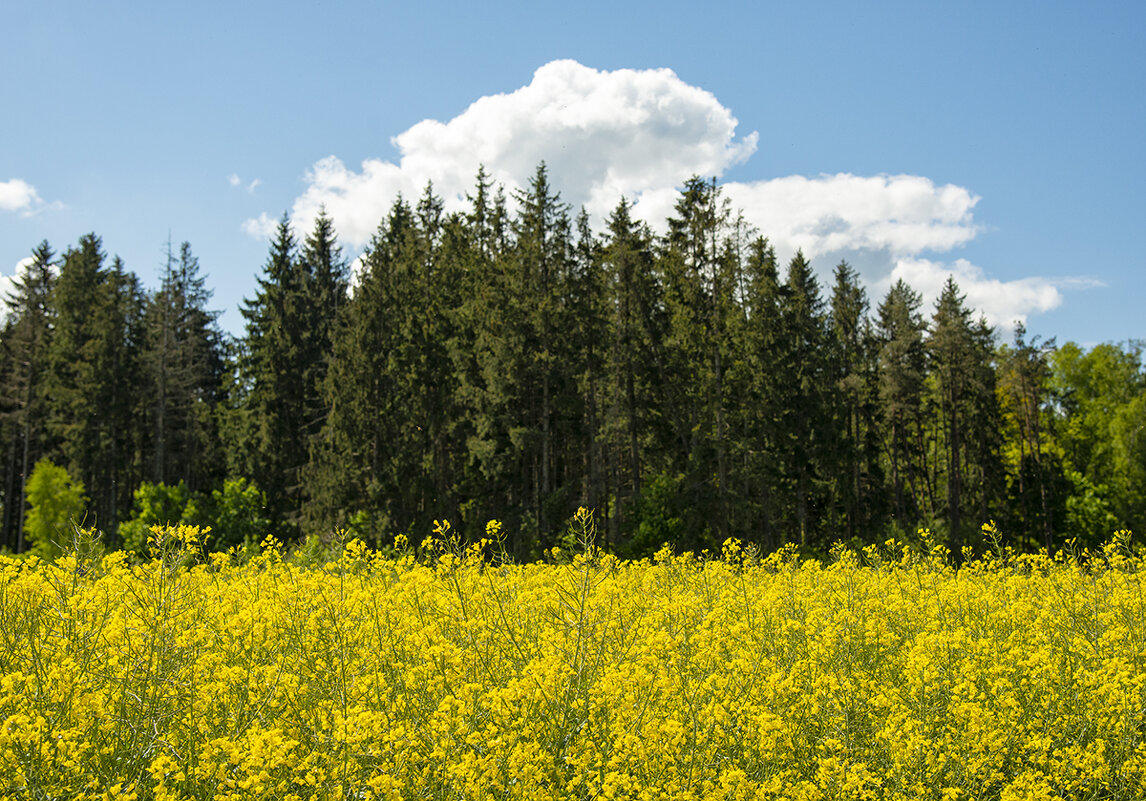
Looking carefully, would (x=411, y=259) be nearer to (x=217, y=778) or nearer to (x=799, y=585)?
(x=799, y=585)

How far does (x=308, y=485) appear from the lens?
24.5 meters

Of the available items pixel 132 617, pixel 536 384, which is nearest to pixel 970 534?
pixel 536 384

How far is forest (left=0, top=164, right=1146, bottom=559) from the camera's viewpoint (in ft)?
78.2

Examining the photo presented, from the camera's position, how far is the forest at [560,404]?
78.2 ft

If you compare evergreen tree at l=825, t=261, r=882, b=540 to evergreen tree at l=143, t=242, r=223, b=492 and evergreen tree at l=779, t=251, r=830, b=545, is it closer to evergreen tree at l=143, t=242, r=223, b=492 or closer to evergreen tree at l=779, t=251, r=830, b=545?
evergreen tree at l=779, t=251, r=830, b=545

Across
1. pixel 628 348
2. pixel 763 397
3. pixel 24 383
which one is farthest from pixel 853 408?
pixel 24 383

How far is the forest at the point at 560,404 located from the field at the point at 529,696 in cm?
1745

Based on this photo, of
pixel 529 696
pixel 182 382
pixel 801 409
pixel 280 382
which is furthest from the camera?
pixel 182 382

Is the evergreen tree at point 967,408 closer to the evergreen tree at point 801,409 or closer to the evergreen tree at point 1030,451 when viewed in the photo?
the evergreen tree at point 1030,451

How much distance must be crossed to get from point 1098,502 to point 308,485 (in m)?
31.4

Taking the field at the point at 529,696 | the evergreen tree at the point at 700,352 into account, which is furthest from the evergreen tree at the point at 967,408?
the field at the point at 529,696

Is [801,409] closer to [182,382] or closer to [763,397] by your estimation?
[763,397]

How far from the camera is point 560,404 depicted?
24.0 meters

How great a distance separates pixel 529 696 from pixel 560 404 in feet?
→ 66.9
